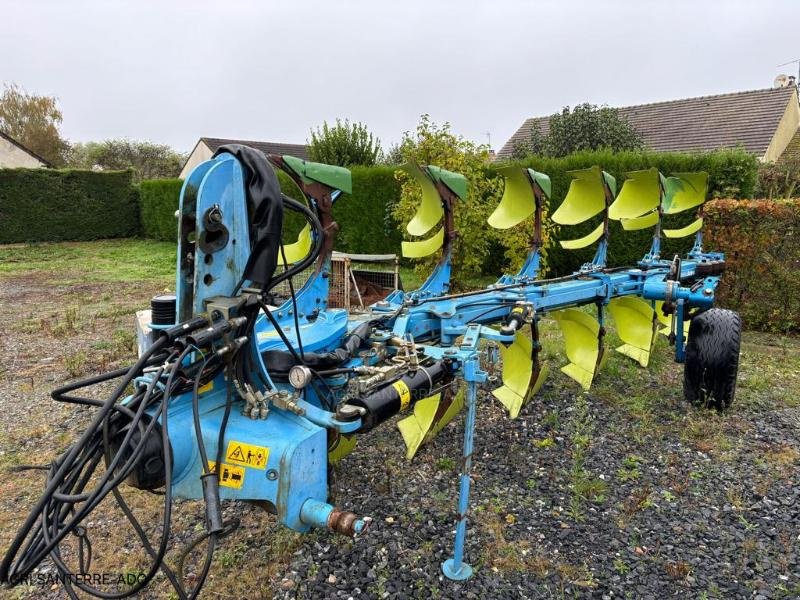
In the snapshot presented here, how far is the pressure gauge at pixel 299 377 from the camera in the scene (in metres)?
2.11

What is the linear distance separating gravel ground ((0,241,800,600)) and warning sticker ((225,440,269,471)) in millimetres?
874

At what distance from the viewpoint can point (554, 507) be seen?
9.92ft

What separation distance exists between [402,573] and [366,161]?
1333cm

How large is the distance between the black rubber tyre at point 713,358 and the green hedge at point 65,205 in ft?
69.8

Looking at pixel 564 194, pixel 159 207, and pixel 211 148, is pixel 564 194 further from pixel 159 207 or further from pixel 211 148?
pixel 211 148

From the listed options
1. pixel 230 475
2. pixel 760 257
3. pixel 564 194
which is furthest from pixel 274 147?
pixel 230 475

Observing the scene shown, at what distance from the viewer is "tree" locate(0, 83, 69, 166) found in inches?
1588

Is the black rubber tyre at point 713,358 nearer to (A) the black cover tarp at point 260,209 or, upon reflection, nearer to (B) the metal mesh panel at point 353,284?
(A) the black cover tarp at point 260,209

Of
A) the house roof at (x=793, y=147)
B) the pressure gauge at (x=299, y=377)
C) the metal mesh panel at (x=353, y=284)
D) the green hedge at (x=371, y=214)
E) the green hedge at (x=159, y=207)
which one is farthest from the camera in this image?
the green hedge at (x=159, y=207)

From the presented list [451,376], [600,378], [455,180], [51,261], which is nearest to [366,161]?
[51,261]

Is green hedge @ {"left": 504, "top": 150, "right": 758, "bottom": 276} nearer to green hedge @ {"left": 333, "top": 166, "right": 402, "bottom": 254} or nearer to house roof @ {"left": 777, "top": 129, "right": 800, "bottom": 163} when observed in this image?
green hedge @ {"left": 333, "top": 166, "right": 402, "bottom": 254}

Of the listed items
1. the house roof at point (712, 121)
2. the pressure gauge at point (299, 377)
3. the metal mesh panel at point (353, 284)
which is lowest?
the metal mesh panel at point (353, 284)

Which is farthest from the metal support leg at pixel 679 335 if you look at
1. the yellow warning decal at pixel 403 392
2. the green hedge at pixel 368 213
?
the green hedge at pixel 368 213

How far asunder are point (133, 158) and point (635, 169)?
46882 mm
